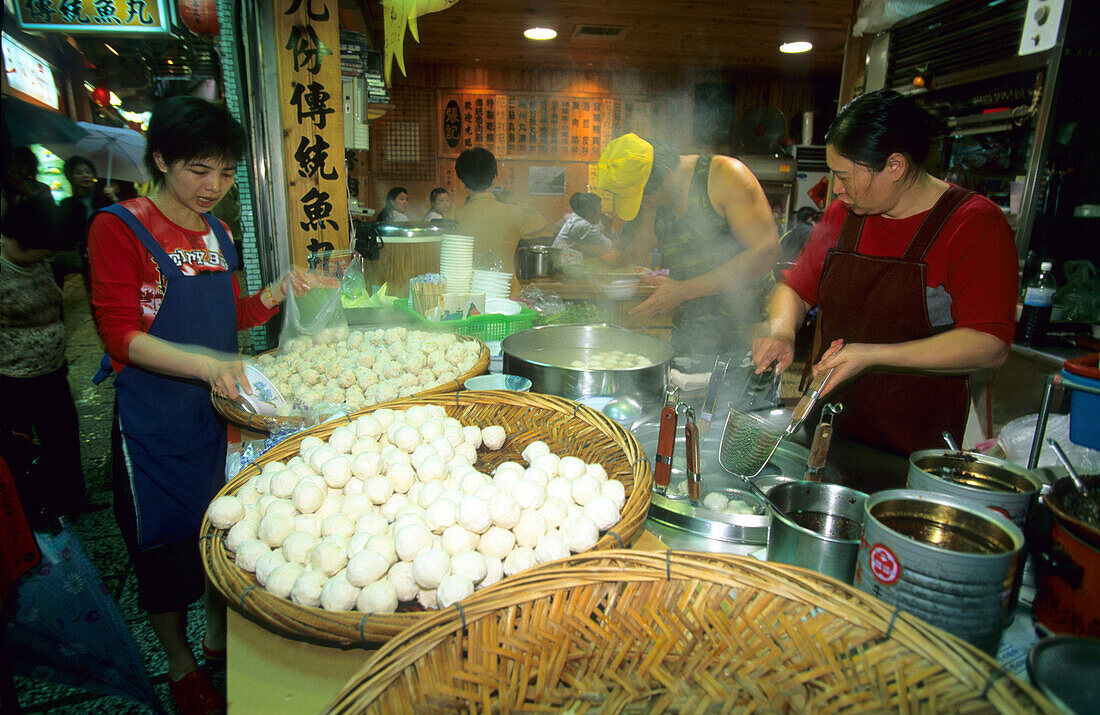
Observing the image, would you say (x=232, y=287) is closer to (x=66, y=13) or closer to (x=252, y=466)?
(x=252, y=466)

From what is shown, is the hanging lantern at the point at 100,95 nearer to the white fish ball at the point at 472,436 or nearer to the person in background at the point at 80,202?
the person in background at the point at 80,202

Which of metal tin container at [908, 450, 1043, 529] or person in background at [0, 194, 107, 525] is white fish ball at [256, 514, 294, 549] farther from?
person in background at [0, 194, 107, 525]

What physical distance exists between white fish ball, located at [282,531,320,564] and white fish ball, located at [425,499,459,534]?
9.4 inches

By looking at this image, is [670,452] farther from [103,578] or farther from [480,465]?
[103,578]

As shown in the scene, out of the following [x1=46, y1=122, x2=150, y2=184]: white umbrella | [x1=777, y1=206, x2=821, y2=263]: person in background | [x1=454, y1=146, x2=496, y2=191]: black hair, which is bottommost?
[x1=777, y1=206, x2=821, y2=263]: person in background

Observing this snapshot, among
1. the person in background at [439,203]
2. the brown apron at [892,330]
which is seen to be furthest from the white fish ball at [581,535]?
the person in background at [439,203]

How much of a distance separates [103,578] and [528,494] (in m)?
3.10

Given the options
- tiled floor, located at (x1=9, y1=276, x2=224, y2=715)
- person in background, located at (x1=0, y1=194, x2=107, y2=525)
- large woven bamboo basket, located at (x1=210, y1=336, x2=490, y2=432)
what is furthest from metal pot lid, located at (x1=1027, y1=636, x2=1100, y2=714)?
person in background, located at (x1=0, y1=194, x2=107, y2=525)

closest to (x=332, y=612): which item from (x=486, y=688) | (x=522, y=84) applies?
(x=486, y=688)

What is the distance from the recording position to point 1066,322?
144 inches

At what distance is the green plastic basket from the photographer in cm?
290

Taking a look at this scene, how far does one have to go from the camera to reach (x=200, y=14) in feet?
10.6

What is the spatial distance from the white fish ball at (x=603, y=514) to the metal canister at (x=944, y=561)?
0.46m

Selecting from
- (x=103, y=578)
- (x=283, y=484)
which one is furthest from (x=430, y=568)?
(x=103, y=578)
